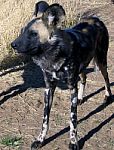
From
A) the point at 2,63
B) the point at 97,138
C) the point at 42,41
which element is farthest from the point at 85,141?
the point at 2,63

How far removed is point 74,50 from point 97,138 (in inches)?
44.9

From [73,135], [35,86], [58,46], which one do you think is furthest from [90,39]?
[35,86]

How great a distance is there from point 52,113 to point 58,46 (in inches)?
60.8

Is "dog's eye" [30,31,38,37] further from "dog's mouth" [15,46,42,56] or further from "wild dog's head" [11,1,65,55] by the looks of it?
"dog's mouth" [15,46,42,56]

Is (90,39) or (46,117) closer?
(46,117)

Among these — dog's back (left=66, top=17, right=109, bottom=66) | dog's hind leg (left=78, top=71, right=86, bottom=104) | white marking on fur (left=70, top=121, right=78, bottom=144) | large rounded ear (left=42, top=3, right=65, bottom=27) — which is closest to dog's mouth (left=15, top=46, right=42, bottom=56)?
large rounded ear (left=42, top=3, right=65, bottom=27)

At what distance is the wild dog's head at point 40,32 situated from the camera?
4.31 meters

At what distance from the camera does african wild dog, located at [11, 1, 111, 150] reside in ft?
14.3

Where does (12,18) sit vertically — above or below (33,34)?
below

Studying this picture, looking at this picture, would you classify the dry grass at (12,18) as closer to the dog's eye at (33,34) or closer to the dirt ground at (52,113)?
the dirt ground at (52,113)

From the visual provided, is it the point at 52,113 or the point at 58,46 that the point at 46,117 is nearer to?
the point at 52,113

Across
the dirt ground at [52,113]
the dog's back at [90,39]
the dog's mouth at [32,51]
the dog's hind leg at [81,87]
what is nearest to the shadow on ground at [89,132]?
the dirt ground at [52,113]

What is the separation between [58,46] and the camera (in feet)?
14.8

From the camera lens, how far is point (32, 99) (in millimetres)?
6227
